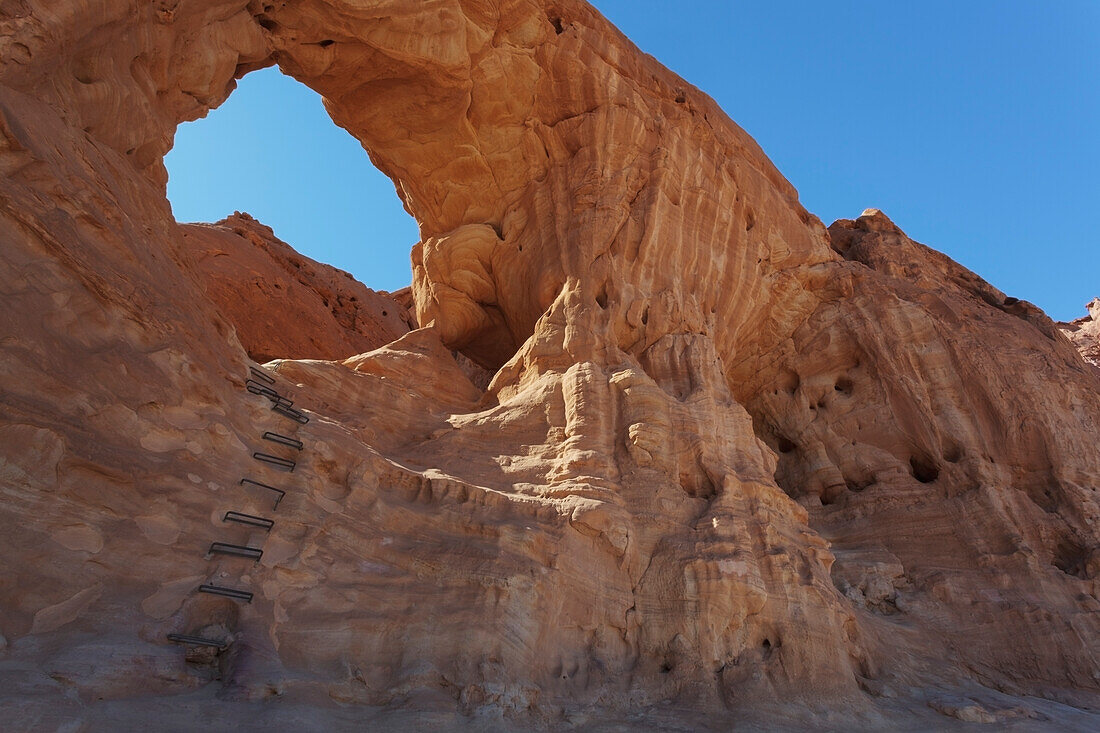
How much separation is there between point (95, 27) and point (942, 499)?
52.9ft

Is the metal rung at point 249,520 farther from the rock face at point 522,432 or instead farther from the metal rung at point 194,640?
the metal rung at point 194,640

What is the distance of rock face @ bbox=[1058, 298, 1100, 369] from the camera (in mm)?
28916

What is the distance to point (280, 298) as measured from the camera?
2327 cm

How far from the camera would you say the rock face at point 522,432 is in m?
6.11

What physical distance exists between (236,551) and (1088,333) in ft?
119

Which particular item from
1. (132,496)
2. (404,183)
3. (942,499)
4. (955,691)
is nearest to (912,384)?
(942,499)

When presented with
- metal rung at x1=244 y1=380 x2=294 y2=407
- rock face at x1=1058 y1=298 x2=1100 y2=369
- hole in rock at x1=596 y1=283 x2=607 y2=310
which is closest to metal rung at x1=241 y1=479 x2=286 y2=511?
metal rung at x1=244 y1=380 x2=294 y2=407

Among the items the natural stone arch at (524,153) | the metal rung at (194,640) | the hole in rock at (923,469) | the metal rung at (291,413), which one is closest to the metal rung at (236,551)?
the metal rung at (194,640)

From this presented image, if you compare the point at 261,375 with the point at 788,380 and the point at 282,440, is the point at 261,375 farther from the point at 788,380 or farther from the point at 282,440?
the point at 788,380

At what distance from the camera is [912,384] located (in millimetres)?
15758

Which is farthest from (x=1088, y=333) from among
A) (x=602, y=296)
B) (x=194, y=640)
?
(x=194, y=640)

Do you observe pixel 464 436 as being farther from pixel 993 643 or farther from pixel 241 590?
pixel 993 643

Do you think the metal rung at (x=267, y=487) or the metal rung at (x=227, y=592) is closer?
the metal rung at (x=227, y=592)

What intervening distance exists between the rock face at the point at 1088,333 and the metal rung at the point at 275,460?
103 ft
